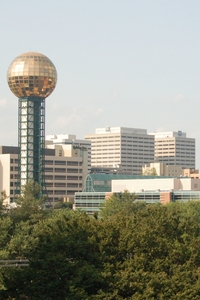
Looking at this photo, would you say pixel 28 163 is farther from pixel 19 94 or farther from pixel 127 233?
pixel 127 233

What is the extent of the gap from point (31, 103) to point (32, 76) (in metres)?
6.60

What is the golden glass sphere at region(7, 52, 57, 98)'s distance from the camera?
19450cm

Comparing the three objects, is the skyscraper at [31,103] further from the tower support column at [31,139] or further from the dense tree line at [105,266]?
the dense tree line at [105,266]

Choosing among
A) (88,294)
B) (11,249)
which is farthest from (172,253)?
(11,249)

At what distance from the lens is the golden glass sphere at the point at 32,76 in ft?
638

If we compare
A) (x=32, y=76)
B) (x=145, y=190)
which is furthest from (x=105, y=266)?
(x=32, y=76)

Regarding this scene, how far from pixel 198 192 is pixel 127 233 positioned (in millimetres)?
113466

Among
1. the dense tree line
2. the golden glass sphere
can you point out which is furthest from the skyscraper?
the dense tree line

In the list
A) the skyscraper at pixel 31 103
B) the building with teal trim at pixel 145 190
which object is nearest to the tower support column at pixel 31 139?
the skyscraper at pixel 31 103

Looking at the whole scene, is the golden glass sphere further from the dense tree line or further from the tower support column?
the dense tree line

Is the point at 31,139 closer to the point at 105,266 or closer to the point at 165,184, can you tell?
the point at 165,184

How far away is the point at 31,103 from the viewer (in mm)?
196750

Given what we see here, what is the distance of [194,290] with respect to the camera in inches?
2367

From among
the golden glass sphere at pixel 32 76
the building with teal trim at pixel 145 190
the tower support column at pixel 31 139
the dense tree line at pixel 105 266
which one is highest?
the golden glass sphere at pixel 32 76
